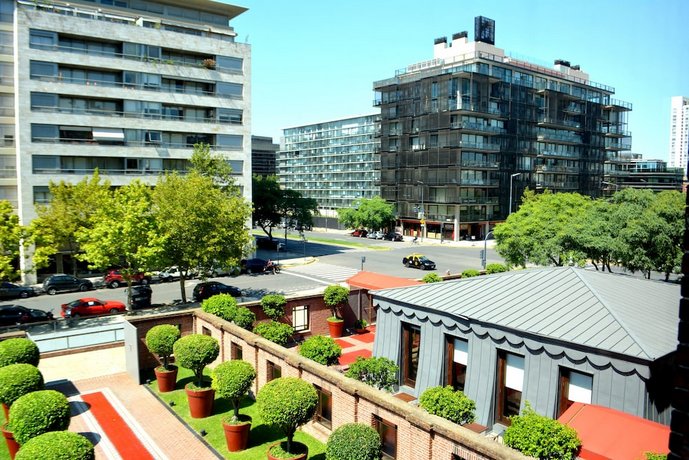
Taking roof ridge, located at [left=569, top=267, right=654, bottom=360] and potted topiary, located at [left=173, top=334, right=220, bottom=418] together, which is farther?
potted topiary, located at [left=173, top=334, right=220, bottom=418]

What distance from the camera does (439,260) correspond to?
59750 mm

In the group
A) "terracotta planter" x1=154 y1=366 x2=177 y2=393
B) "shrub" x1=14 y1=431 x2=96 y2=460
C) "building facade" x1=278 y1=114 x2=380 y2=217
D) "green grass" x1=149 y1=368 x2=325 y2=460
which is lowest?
"green grass" x1=149 y1=368 x2=325 y2=460

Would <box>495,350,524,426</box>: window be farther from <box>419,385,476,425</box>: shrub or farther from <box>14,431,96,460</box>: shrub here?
<box>14,431,96,460</box>: shrub

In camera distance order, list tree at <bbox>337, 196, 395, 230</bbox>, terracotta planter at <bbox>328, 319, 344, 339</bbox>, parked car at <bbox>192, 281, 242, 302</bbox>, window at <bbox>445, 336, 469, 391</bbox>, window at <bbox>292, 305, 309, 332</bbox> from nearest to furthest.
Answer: window at <bbox>445, 336, 469, 391</bbox> → window at <bbox>292, 305, 309, 332</bbox> → terracotta planter at <bbox>328, 319, 344, 339</bbox> → parked car at <bbox>192, 281, 242, 302</bbox> → tree at <bbox>337, 196, 395, 230</bbox>

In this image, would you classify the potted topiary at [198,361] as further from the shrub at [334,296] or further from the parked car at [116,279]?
the parked car at [116,279]

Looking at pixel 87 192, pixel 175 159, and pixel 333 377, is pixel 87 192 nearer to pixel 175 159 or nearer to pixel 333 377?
pixel 175 159

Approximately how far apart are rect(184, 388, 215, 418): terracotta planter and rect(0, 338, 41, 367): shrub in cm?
630

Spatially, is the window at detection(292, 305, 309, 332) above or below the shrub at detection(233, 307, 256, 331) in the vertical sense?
below

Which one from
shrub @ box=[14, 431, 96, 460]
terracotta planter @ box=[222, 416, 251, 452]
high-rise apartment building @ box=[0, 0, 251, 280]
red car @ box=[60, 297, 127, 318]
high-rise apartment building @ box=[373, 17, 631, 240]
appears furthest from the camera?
high-rise apartment building @ box=[373, 17, 631, 240]

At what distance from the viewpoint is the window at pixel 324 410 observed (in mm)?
16875

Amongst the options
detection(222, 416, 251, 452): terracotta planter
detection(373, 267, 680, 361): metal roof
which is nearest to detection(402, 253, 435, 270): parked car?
detection(373, 267, 680, 361): metal roof

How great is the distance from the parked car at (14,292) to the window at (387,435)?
35054mm

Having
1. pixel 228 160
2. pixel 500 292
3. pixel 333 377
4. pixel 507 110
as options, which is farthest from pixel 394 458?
pixel 507 110

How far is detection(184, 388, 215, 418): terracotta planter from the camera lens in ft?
60.3
